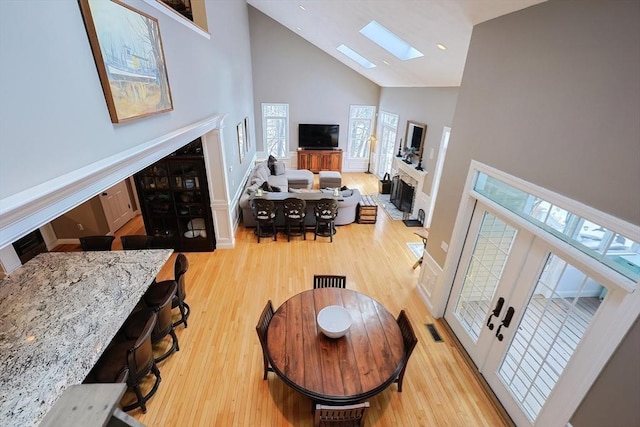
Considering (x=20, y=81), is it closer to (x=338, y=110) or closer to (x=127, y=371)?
(x=127, y=371)

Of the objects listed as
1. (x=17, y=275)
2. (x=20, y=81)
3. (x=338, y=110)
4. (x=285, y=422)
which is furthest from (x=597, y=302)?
(x=338, y=110)

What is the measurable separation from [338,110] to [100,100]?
924 centimetres

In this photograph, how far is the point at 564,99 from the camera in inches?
82.7

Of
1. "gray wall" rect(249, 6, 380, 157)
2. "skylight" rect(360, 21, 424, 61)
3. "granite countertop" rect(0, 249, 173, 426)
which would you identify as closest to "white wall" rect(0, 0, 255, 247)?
"granite countertop" rect(0, 249, 173, 426)

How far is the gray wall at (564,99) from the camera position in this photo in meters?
1.72

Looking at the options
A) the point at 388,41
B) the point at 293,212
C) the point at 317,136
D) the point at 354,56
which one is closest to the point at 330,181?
the point at 317,136

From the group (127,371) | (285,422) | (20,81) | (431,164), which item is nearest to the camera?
(20,81)

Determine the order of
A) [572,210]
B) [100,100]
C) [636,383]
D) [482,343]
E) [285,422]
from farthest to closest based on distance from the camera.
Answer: [482,343]
[285,422]
[572,210]
[100,100]
[636,383]

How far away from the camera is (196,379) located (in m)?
3.15

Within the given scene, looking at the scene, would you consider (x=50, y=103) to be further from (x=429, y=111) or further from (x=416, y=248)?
(x=429, y=111)

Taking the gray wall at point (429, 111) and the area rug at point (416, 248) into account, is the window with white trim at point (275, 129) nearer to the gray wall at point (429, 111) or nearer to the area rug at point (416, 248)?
the gray wall at point (429, 111)

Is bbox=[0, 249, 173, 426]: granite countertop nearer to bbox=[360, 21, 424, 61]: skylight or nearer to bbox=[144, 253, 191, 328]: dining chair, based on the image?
bbox=[144, 253, 191, 328]: dining chair

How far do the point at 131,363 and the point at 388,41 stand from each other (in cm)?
605

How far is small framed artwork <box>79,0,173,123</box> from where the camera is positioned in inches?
72.6
